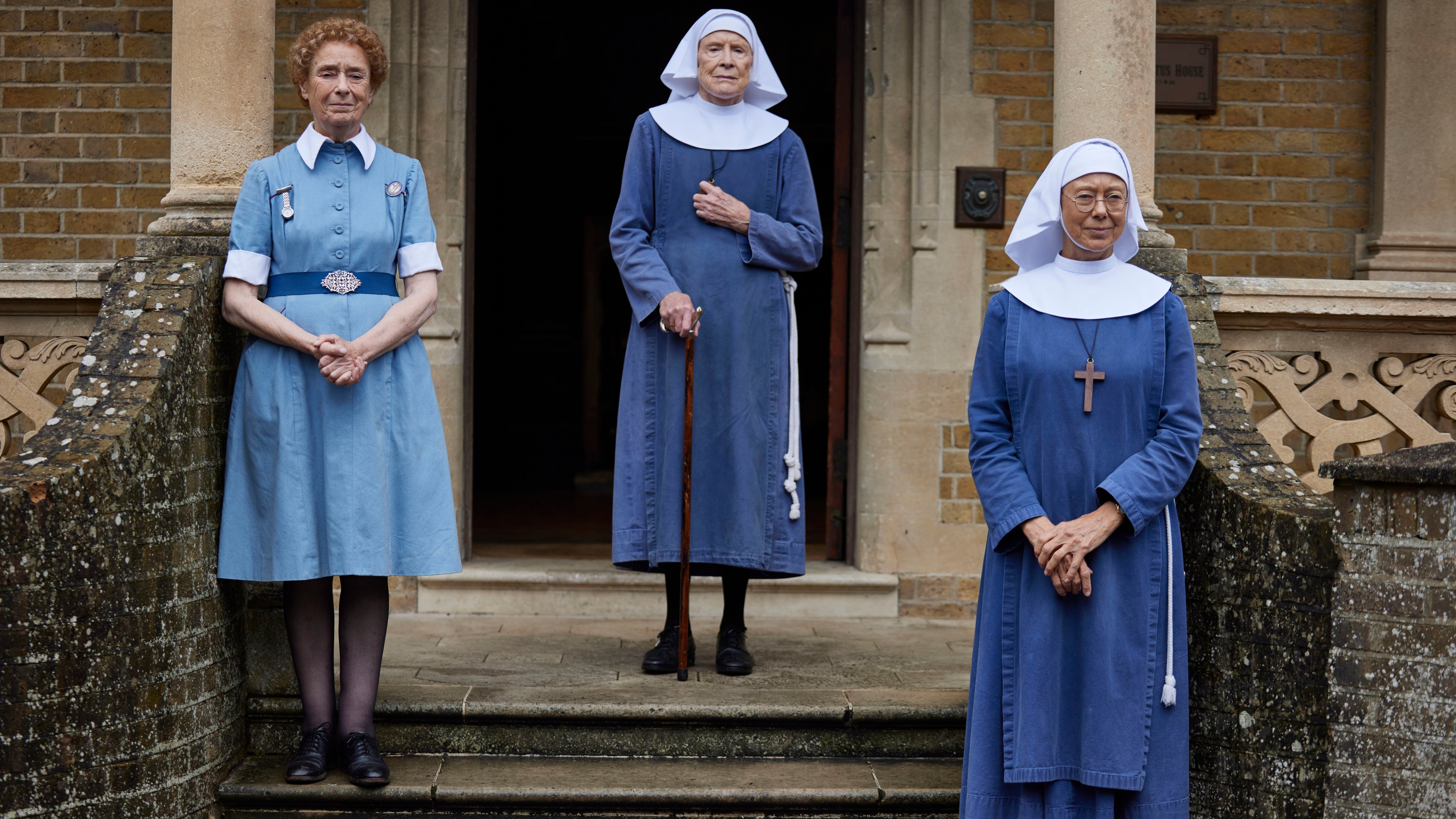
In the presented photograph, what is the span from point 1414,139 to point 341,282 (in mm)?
4861

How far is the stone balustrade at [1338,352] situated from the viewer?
15.4ft

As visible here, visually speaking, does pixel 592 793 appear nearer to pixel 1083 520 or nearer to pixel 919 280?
pixel 1083 520

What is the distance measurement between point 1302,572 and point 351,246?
2.57 m

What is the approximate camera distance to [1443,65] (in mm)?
6461

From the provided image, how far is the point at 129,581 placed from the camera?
12.1 feet

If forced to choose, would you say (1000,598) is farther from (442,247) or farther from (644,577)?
(442,247)

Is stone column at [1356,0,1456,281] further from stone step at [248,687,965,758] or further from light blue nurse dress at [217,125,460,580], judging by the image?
light blue nurse dress at [217,125,460,580]

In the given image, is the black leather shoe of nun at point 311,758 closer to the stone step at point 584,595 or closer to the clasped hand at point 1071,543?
the clasped hand at point 1071,543

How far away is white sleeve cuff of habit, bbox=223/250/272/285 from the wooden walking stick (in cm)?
127

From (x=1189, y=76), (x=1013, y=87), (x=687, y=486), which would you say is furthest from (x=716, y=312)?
(x=1189, y=76)

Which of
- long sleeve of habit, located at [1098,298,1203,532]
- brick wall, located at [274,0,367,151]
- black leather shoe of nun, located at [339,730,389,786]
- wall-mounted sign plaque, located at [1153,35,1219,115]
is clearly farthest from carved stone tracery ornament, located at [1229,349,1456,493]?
brick wall, located at [274,0,367,151]

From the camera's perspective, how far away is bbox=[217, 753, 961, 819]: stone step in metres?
3.95

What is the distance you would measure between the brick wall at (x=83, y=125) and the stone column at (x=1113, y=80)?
3.42m

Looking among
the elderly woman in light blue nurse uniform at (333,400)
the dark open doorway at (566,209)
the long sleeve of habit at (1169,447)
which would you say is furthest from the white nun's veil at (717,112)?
the dark open doorway at (566,209)
